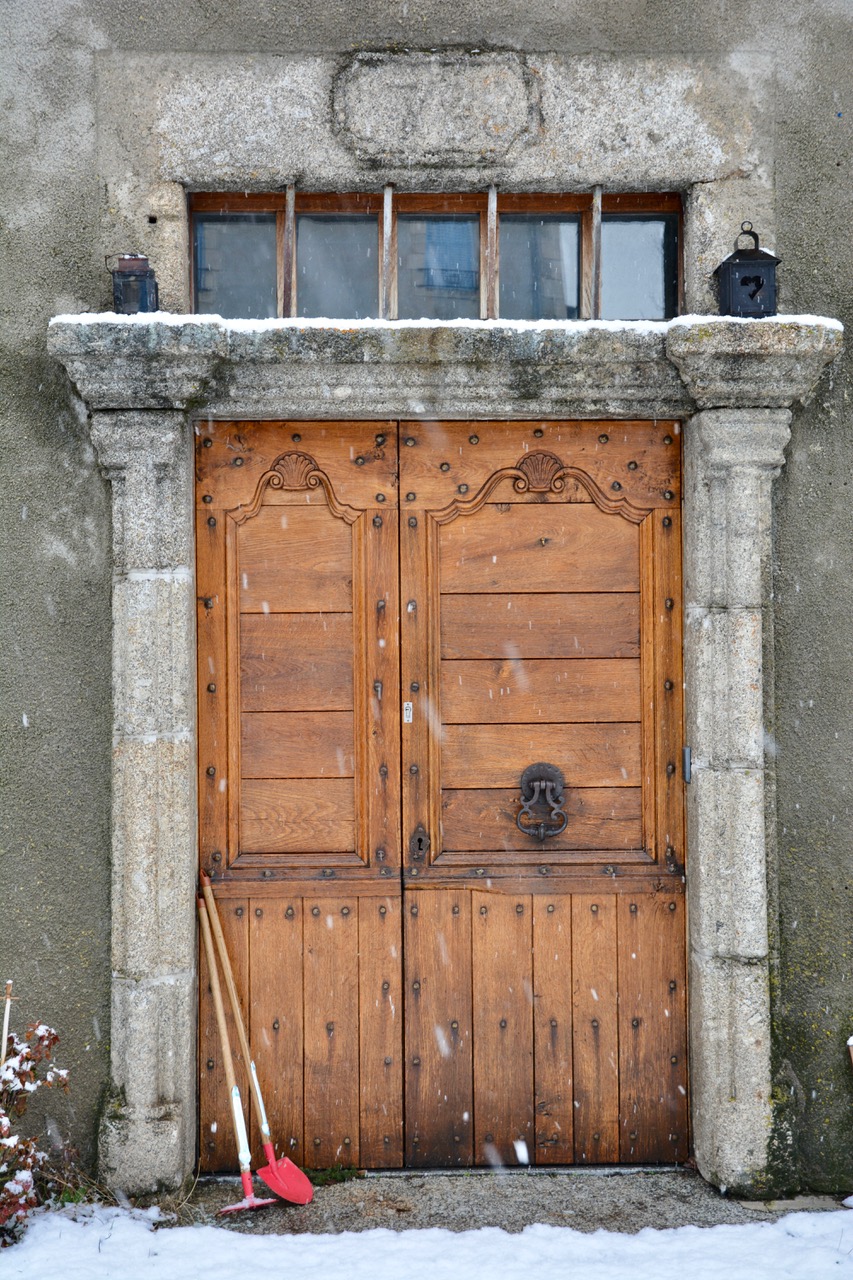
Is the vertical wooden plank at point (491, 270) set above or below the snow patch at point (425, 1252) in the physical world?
above

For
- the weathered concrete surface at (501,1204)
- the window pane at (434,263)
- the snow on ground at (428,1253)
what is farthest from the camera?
the window pane at (434,263)

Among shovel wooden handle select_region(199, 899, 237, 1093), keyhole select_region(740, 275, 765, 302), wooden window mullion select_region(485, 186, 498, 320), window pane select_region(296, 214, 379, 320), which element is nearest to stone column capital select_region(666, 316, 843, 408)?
keyhole select_region(740, 275, 765, 302)

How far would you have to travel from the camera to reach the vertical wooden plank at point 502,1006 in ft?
11.3

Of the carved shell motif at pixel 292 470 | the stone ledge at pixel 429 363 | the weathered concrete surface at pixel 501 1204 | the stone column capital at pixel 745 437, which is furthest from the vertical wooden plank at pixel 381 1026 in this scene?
the stone column capital at pixel 745 437

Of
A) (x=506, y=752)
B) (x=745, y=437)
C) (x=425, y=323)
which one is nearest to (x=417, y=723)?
(x=506, y=752)

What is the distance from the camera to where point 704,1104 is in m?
3.31

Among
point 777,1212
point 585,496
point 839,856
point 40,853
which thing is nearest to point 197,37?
point 585,496

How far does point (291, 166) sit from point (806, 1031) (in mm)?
3326

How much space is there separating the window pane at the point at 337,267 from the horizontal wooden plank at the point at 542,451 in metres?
0.46

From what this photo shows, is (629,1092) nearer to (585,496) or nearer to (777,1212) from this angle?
(777,1212)

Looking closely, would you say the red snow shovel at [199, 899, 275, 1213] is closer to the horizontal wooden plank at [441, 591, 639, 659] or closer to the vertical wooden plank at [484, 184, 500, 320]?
the horizontal wooden plank at [441, 591, 639, 659]

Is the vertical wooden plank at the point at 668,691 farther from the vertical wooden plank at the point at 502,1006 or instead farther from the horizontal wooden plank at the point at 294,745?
the horizontal wooden plank at the point at 294,745

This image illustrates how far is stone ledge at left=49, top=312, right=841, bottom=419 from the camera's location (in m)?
3.15

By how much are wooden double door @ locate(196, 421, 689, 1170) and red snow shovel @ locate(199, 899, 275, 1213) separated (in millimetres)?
98
